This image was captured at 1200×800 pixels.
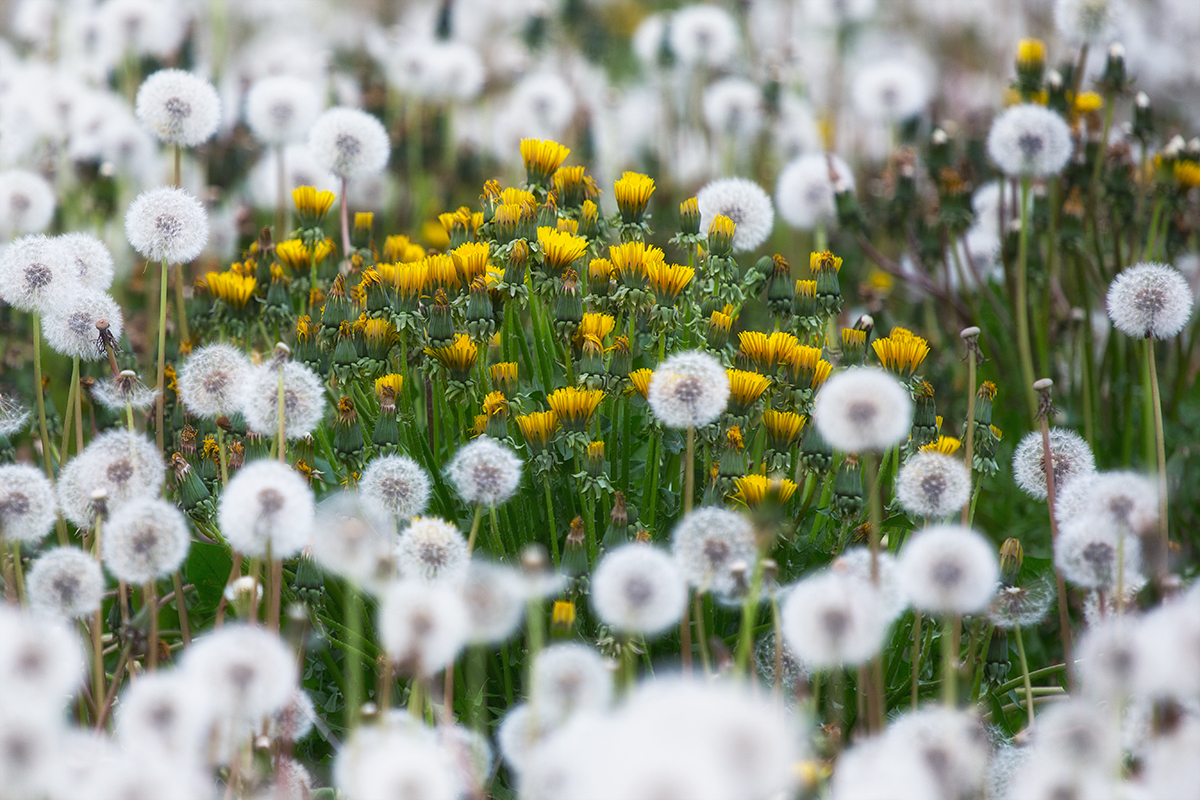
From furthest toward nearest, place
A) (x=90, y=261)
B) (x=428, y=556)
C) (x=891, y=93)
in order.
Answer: (x=891, y=93) → (x=90, y=261) → (x=428, y=556)

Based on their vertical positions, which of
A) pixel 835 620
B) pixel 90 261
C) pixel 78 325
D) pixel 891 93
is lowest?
pixel 835 620

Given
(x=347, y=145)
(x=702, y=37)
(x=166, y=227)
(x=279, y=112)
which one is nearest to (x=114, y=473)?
(x=166, y=227)

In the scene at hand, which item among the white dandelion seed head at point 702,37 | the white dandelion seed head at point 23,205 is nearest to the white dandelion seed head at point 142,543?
the white dandelion seed head at point 23,205

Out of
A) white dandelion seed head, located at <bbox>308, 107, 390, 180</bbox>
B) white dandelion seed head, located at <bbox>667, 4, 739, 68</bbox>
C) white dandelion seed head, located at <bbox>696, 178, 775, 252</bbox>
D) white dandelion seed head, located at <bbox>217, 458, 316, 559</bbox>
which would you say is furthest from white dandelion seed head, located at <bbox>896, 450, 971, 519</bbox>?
white dandelion seed head, located at <bbox>667, 4, 739, 68</bbox>

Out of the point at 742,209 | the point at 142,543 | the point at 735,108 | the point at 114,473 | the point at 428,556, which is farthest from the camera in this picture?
the point at 735,108

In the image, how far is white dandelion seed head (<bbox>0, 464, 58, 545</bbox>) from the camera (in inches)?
71.9

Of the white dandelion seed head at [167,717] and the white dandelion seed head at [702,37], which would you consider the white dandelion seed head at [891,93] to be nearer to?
the white dandelion seed head at [702,37]

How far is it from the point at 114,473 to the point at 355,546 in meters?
0.66

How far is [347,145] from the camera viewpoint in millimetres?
2686

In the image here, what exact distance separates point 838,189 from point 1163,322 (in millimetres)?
1217

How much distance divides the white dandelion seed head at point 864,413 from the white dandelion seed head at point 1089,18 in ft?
6.67

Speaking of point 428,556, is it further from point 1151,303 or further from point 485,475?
point 1151,303

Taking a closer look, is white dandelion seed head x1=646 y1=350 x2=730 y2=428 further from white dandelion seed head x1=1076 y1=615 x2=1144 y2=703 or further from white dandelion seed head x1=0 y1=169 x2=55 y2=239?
white dandelion seed head x1=0 y1=169 x2=55 y2=239

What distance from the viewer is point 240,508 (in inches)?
64.4
